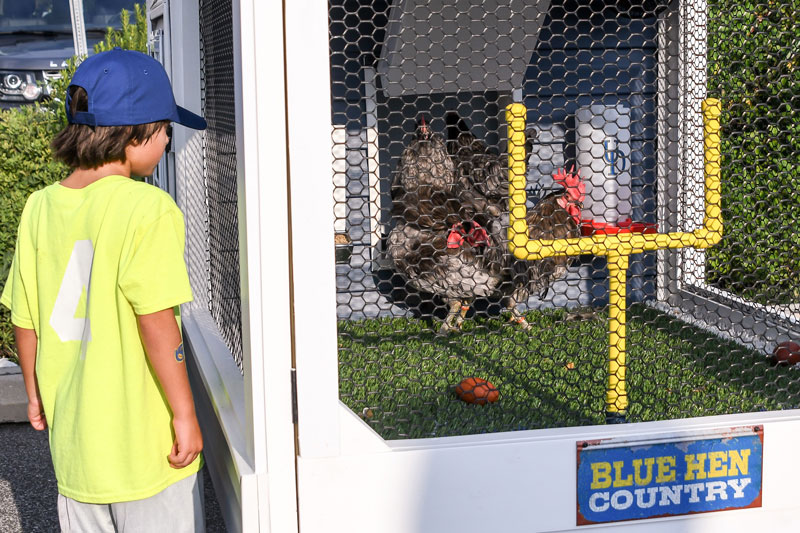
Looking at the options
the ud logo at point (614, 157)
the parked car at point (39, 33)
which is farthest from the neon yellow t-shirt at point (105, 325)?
the parked car at point (39, 33)

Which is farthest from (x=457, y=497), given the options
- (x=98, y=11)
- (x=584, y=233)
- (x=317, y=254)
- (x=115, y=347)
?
(x=98, y=11)

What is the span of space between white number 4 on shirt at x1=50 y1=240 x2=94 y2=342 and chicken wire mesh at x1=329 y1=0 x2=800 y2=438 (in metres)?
1.14

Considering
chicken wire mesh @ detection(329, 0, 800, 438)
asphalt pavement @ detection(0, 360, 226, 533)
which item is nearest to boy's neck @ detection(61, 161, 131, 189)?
chicken wire mesh @ detection(329, 0, 800, 438)

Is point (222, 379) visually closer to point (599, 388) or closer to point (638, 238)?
point (638, 238)

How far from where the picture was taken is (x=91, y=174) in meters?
1.80

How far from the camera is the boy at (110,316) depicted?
1.69 metres

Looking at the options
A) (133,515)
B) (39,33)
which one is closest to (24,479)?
(133,515)

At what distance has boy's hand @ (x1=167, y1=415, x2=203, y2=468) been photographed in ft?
5.67

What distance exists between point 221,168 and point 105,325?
1071 millimetres

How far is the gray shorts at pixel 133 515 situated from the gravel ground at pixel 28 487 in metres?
1.15

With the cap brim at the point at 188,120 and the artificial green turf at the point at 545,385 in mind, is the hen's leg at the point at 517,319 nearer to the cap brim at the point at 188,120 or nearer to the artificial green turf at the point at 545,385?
the artificial green turf at the point at 545,385

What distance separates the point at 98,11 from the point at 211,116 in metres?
6.56

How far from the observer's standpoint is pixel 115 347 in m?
1.73

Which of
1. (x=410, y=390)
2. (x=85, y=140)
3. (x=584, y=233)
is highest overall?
(x=85, y=140)
